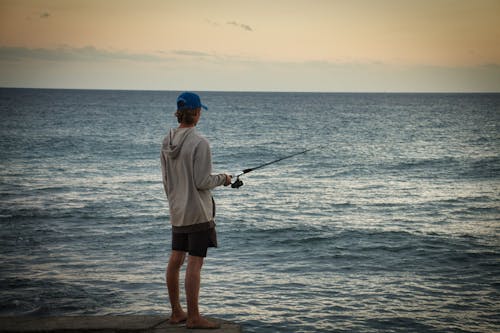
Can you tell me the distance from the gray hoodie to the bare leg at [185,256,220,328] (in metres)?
0.28

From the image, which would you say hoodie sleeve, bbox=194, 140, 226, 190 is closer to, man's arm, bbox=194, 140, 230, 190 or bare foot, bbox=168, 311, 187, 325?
man's arm, bbox=194, 140, 230, 190

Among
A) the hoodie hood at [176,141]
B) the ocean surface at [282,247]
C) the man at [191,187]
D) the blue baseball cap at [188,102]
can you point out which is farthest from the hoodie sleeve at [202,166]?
the ocean surface at [282,247]

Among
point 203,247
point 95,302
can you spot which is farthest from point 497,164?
point 203,247

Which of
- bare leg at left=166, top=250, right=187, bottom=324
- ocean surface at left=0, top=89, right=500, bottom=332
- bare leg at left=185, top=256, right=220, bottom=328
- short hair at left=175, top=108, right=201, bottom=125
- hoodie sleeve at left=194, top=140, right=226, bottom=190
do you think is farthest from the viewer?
ocean surface at left=0, top=89, right=500, bottom=332

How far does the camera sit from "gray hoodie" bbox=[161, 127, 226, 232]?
13.5 ft

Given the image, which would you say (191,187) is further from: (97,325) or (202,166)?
(97,325)

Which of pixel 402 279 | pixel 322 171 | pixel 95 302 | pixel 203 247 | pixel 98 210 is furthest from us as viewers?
pixel 322 171

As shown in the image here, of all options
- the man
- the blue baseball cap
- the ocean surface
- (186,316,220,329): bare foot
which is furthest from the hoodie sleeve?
the ocean surface

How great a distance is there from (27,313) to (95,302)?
854mm

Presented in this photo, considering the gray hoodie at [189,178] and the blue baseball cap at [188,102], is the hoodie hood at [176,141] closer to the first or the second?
the gray hoodie at [189,178]

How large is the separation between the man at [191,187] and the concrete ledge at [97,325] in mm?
174

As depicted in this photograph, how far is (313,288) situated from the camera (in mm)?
8359

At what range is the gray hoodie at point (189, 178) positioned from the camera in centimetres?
411

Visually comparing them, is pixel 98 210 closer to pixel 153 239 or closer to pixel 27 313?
pixel 153 239
